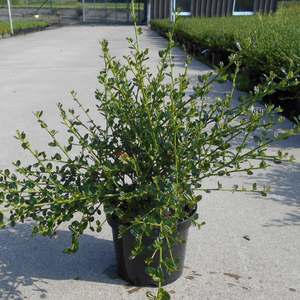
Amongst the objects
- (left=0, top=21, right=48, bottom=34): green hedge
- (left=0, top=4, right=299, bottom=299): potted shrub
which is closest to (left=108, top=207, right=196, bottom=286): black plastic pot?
(left=0, top=4, right=299, bottom=299): potted shrub

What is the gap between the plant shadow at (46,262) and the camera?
2.01 metres

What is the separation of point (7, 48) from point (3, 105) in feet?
25.6

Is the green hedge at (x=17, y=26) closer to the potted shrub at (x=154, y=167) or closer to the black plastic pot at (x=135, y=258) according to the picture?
the potted shrub at (x=154, y=167)

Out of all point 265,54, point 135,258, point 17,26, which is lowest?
point 17,26

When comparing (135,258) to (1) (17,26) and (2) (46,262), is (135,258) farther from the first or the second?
(1) (17,26)

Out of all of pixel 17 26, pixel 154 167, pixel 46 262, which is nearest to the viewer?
pixel 154 167

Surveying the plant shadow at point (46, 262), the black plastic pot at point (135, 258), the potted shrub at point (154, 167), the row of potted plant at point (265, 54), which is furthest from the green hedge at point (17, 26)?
the black plastic pot at point (135, 258)

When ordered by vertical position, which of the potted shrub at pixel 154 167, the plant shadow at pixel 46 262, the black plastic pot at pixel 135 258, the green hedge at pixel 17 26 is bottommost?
the green hedge at pixel 17 26

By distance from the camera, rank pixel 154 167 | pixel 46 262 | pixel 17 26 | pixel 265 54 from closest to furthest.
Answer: pixel 154 167 → pixel 46 262 → pixel 265 54 → pixel 17 26

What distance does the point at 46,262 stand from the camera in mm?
2174

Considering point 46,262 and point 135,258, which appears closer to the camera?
point 135,258

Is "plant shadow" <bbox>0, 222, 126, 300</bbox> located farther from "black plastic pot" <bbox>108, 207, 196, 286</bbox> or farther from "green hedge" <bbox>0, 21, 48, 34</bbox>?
"green hedge" <bbox>0, 21, 48, 34</bbox>

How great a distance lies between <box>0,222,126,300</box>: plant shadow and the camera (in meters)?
2.01

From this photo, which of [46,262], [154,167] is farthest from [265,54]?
[46,262]
